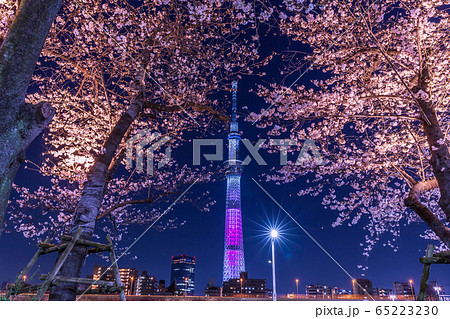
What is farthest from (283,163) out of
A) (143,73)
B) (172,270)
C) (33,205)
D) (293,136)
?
(172,270)

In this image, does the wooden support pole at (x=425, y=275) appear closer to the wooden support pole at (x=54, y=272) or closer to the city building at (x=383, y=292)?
the wooden support pole at (x=54, y=272)

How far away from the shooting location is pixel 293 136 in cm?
951

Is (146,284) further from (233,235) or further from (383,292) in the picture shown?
(383,292)

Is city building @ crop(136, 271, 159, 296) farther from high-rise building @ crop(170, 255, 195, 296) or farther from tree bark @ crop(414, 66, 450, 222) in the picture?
tree bark @ crop(414, 66, 450, 222)

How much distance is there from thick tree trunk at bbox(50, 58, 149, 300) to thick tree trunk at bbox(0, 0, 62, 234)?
2.19 m

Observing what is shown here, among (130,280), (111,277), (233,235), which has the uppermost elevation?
(233,235)

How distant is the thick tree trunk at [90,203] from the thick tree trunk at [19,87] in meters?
2.19

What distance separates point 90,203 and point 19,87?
3007 mm

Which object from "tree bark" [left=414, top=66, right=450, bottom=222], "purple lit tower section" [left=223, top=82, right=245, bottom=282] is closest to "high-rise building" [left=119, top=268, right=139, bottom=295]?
"tree bark" [left=414, top=66, right=450, bottom=222]

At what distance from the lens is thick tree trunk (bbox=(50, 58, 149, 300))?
4.81m

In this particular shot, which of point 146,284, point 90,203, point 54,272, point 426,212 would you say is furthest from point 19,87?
point 146,284

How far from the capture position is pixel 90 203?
220 inches

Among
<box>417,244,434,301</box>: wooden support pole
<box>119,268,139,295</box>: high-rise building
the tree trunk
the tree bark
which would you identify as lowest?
<box>119,268,139,295</box>: high-rise building
